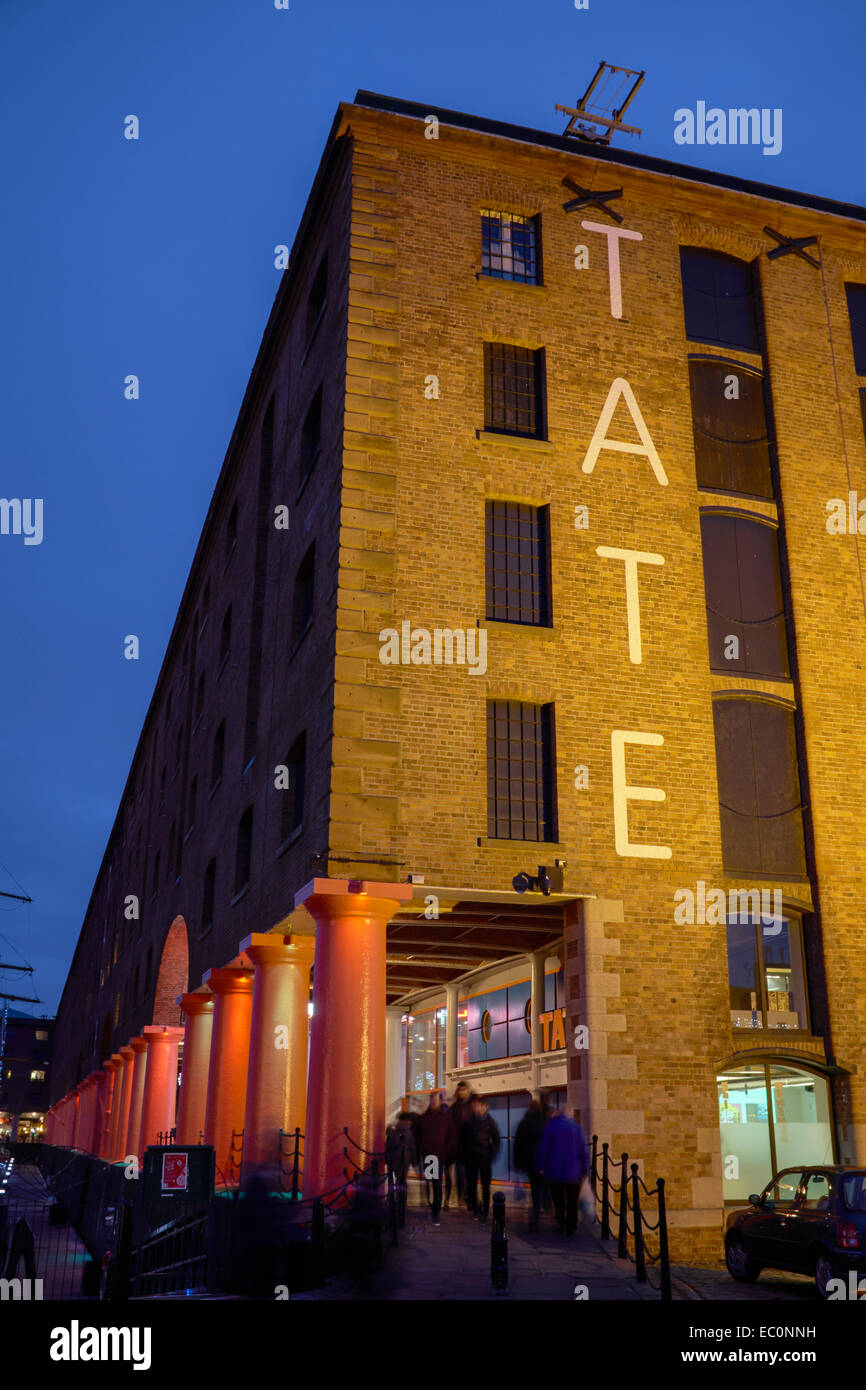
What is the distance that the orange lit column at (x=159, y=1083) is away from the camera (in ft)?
107

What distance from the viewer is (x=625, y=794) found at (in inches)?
660

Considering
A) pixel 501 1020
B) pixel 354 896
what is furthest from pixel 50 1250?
pixel 354 896

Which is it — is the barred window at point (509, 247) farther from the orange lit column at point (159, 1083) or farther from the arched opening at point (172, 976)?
the orange lit column at point (159, 1083)

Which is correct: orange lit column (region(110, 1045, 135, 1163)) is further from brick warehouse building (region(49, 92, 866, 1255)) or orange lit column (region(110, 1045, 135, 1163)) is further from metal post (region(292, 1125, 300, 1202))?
metal post (region(292, 1125, 300, 1202))

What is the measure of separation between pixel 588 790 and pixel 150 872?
85.4ft

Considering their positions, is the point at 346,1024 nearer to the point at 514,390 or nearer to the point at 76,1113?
the point at 514,390

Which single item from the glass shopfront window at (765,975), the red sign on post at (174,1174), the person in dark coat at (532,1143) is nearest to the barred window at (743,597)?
the glass shopfront window at (765,975)

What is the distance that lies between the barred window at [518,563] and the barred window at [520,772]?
1489 millimetres

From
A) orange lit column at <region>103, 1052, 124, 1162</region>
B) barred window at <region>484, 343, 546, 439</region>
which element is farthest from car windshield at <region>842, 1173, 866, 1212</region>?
orange lit column at <region>103, 1052, 124, 1162</region>

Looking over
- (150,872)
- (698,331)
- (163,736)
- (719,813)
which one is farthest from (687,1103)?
(163,736)

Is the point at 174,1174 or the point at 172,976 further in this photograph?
the point at 172,976

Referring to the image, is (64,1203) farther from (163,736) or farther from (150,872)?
(163,736)

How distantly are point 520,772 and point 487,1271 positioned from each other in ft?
22.7

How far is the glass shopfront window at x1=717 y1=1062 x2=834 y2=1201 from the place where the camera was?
16328mm
